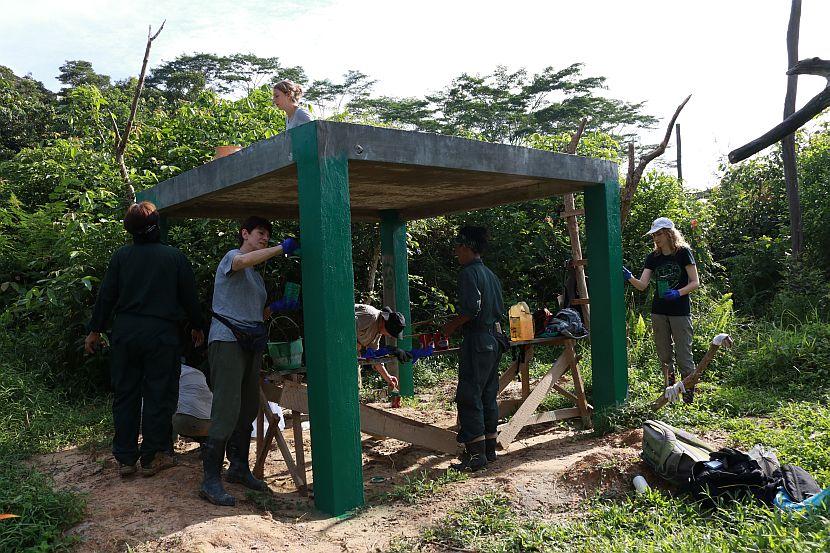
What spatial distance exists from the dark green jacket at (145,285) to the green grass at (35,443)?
4.19 feet

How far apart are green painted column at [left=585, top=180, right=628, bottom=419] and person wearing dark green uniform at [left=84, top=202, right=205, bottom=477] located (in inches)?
155

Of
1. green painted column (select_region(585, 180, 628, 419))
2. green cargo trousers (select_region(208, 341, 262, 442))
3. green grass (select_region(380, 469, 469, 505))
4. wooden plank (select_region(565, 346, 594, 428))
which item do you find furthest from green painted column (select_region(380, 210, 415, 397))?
green cargo trousers (select_region(208, 341, 262, 442))

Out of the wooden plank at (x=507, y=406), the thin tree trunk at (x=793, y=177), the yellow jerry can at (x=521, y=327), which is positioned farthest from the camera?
the thin tree trunk at (x=793, y=177)

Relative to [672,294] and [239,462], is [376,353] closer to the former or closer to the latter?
[239,462]

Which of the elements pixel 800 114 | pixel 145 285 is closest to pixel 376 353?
pixel 145 285

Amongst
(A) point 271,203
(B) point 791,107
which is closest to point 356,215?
(A) point 271,203

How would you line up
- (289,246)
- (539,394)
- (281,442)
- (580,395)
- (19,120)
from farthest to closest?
(19,120), (580,395), (539,394), (281,442), (289,246)

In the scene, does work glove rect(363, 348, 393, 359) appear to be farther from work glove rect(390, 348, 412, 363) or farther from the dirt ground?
the dirt ground

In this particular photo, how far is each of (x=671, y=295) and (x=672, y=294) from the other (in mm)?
13

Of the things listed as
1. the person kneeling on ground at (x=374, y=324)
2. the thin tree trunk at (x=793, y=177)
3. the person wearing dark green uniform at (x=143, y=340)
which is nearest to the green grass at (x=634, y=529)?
the person kneeling on ground at (x=374, y=324)

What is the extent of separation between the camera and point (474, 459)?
17.3 ft

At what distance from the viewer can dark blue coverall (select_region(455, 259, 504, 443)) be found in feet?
17.4

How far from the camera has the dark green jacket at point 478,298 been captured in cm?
527

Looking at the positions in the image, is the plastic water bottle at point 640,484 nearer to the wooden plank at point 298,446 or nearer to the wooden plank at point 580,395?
the wooden plank at point 580,395
